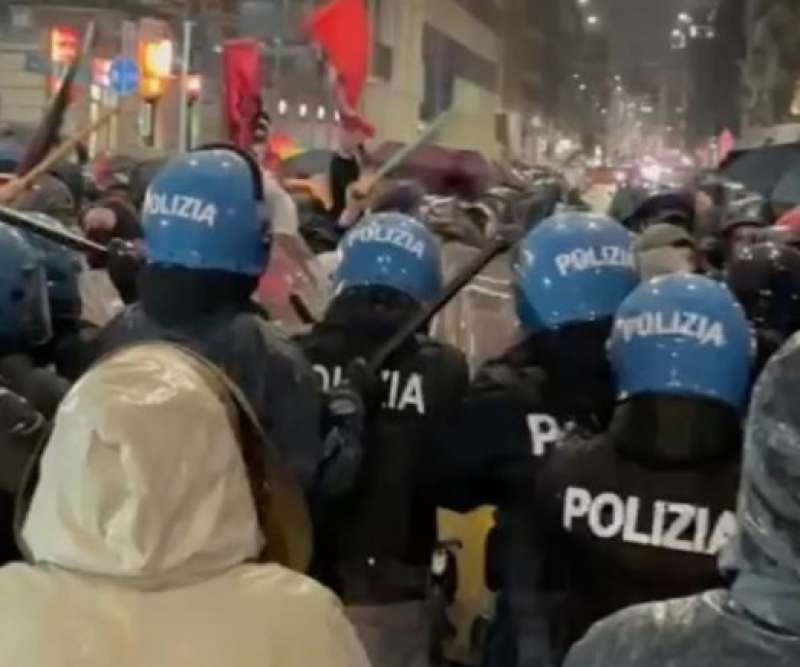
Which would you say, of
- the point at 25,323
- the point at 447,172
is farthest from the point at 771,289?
the point at 447,172

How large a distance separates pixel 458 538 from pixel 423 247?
1.11 m

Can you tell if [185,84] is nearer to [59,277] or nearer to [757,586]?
[59,277]

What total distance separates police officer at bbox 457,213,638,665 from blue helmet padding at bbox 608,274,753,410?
334 millimetres

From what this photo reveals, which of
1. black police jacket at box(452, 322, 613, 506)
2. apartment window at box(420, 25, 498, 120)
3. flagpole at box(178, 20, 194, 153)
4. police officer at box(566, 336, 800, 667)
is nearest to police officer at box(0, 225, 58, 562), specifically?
black police jacket at box(452, 322, 613, 506)

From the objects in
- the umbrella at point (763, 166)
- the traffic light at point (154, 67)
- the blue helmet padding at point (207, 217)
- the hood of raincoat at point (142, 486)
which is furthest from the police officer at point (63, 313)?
the traffic light at point (154, 67)

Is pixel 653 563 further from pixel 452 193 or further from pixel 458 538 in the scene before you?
pixel 452 193

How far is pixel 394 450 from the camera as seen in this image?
591cm

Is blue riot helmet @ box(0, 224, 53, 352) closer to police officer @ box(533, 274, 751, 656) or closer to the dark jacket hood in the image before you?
police officer @ box(533, 274, 751, 656)

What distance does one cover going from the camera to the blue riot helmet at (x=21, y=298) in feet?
19.0

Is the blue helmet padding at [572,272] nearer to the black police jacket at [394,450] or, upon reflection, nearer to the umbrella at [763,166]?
the black police jacket at [394,450]

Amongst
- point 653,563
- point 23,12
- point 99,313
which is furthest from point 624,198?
point 23,12

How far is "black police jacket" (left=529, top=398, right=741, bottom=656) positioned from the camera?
4492 mm

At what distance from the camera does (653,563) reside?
452 centimetres

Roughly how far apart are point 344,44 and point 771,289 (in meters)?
8.09
